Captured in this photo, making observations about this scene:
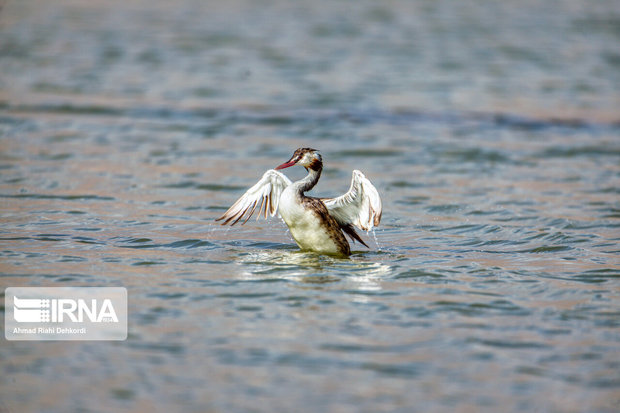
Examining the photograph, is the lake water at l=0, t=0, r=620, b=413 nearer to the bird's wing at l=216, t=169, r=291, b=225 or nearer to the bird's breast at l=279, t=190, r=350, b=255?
the bird's breast at l=279, t=190, r=350, b=255

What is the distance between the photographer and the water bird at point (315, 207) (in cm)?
864

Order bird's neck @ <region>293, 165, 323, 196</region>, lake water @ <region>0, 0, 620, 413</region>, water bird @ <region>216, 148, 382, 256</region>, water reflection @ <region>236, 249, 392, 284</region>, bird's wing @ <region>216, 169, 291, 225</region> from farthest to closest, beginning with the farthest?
1. bird's wing @ <region>216, 169, 291, 225</region>
2. bird's neck @ <region>293, 165, 323, 196</region>
3. water bird @ <region>216, 148, 382, 256</region>
4. water reflection @ <region>236, 249, 392, 284</region>
5. lake water @ <region>0, 0, 620, 413</region>

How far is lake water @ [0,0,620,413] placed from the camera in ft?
19.4

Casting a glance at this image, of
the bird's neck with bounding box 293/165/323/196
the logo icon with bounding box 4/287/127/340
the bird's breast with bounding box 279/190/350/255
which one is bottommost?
the logo icon with bounding box 4/287/127/340

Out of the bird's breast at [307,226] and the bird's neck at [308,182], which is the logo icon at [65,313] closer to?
the bird's breast at [307,226]

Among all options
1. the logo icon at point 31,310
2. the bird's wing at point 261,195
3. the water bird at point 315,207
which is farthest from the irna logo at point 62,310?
the bird's wing at point 261,195

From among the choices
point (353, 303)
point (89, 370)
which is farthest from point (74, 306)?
point (353, 303)

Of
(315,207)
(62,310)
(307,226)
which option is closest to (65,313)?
(62,310)

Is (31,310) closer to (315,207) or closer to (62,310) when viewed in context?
(62,310)

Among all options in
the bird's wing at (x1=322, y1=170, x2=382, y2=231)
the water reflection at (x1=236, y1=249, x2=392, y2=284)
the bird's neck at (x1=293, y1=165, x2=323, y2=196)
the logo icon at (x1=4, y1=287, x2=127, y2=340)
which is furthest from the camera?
the bird's neck at (x1=293, y1=165, x2=323, y2=196)

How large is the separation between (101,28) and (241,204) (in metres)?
17.6

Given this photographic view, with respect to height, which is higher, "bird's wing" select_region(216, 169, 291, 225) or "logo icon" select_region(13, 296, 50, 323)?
"bird's wing" select_region(216, 169, 291, 225)

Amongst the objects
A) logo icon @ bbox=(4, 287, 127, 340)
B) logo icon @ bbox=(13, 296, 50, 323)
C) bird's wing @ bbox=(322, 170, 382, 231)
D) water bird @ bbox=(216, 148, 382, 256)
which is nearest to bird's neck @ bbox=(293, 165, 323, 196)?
water bird @ bbox=(216, 148, 382, 256)

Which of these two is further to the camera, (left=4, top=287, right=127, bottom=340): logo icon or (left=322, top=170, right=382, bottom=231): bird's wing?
(left=322, top=170, right=382, bottom=231): bird's wing
